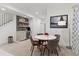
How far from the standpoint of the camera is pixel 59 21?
384cm

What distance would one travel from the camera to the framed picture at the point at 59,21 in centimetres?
378

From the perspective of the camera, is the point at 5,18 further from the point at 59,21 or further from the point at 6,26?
the point at 59,21

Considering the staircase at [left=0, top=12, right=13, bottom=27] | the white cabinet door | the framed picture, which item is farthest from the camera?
the white cabinet door

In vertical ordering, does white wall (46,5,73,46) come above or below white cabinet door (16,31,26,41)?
above

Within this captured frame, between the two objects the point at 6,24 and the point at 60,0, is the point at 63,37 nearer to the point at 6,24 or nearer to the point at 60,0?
the point at 60,0

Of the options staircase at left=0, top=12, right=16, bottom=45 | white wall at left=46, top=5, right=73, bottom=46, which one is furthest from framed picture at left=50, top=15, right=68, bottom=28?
staircase at left=0, top=12, right=16, bottom=45

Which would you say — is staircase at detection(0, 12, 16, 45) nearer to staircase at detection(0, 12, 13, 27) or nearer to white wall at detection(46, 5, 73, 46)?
staircase at detection(0, 12, 13, 27)

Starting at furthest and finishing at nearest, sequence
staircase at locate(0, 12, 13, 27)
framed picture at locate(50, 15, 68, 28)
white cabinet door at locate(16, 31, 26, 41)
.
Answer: white cabinet door at locate(16, 31, 26, 41) → staircase at locate(0, 12, 13, 27) → framed picture at locate(50, 15, 68, 28)

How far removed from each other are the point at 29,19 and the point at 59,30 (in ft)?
11.0

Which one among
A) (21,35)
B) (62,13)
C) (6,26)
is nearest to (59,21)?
(62,13)

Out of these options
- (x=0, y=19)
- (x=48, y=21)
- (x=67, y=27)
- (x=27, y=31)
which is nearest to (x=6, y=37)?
(x=0, y=19)

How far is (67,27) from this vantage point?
12.8ft

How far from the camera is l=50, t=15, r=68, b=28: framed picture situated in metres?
3.78

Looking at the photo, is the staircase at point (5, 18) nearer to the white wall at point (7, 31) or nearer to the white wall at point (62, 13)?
the white wall at point (7, 31)
